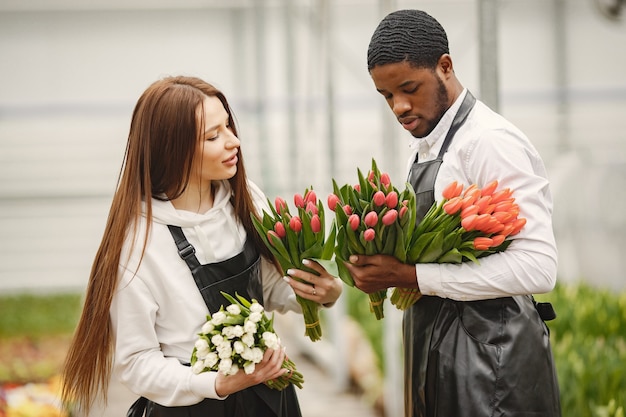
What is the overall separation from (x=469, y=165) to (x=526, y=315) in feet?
1.08

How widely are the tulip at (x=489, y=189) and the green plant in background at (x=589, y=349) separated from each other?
4.43 ft

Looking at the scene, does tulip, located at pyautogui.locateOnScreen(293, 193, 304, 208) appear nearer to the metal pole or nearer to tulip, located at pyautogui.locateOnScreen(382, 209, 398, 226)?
tulip, located at pyautogui.locateOnScreen(382, 209, 398, 226)

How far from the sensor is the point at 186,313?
1.85 metres

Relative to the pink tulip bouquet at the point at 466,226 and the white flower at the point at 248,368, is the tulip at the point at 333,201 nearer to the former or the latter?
the pink tulip bouquet at the point at 466,226

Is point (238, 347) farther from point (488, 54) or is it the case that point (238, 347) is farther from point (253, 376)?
point (488, 54)

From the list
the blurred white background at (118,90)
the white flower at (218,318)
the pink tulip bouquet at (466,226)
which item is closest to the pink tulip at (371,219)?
the pink tulip bouquet at (466,226)

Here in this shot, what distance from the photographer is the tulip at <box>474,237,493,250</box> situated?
5.64 ft

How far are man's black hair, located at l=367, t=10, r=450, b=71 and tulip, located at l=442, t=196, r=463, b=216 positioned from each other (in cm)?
29

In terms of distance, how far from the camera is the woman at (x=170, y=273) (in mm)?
1817

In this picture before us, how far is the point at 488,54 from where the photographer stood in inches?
101

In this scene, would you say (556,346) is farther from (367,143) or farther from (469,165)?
(367,143)

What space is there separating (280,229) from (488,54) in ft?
3.35

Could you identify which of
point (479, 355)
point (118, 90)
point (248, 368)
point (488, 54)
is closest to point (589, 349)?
point (488, 54)

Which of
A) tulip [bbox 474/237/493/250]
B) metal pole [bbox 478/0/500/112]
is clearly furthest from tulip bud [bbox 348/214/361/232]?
metal pole [bbox 478/0/500/112]
